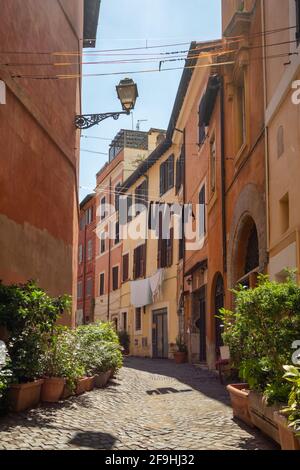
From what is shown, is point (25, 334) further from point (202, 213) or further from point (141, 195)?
point (141, 195)

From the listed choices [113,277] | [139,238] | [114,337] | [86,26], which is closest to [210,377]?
[114,337]

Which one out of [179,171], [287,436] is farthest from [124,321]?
[287,436]

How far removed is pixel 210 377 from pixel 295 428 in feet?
30.8

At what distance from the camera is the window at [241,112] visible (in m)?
13.1

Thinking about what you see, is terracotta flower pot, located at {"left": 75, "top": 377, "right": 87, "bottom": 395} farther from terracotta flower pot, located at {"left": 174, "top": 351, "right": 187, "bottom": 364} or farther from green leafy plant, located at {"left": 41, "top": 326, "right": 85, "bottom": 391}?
terracotta flower pot, located at {"left": 174, "top": 351, "right": 187, "bottom": 364}

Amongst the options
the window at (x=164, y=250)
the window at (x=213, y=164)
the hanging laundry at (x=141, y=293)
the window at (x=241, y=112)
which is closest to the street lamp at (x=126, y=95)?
the window at (x=241, y=112)

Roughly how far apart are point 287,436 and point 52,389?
162 inches

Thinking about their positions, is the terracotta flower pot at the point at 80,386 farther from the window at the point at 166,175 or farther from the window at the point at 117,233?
the window at the point at 117,233

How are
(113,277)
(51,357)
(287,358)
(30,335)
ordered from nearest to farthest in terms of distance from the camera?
(287,358)
(30,335)
(51,357)
(113,277)

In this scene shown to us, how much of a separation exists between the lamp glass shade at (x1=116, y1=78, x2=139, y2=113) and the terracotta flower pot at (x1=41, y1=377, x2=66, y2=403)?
20.2 ft

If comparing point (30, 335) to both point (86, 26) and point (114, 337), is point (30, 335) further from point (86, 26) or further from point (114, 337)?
point (86, 26)

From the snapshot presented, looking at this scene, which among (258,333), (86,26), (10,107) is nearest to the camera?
(258,333)

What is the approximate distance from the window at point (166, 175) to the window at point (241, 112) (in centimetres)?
1115

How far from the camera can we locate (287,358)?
5.96 meters
